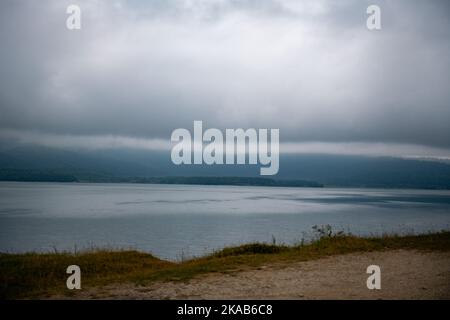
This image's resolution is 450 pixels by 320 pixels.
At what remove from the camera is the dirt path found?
448 inches

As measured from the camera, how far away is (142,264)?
18922mm

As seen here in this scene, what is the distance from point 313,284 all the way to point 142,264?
9.22 meters

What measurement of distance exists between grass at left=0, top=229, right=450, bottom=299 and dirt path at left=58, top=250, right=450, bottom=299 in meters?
1.09

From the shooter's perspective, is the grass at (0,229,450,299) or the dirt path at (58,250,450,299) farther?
the grass at (0,229,450,299)

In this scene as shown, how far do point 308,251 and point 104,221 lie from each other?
6621cm

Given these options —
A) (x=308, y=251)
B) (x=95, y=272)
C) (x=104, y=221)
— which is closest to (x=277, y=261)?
(x=308, y=251)

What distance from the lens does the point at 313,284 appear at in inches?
496

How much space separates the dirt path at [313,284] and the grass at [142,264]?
3.56 ft

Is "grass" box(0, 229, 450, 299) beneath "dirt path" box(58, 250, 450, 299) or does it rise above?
beneath

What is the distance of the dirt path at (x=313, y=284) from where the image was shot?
11.4 meters

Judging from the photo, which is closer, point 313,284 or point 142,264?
point 313,284

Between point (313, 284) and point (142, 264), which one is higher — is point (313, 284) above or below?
above
